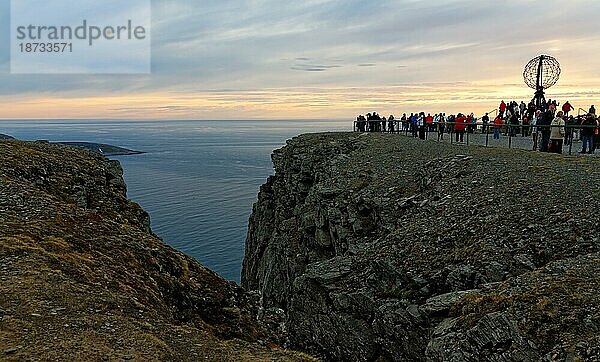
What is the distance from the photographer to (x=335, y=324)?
56.6ft

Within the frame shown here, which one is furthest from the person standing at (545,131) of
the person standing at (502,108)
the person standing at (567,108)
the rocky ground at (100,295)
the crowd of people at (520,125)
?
the rocky ground at (100,295)

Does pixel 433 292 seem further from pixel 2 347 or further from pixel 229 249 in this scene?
pixel 229 249

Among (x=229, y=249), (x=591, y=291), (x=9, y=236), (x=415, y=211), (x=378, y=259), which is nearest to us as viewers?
(x=591, y=291)

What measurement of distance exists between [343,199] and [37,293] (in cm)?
1900

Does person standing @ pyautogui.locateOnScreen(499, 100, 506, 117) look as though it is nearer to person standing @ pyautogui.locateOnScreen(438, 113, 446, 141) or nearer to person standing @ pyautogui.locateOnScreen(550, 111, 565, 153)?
person standing @ pyautogui.locateOnScreen(438, 113, 446, 141)

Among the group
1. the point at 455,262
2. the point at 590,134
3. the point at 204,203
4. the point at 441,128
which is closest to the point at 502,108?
the point at 441,128

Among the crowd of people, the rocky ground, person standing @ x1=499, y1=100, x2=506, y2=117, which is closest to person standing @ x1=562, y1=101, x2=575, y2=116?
the crowd of people

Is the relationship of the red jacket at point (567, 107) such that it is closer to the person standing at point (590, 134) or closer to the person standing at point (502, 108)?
the person standing at point (502, 108)

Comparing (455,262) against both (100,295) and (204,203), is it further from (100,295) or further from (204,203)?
→ (204,203)

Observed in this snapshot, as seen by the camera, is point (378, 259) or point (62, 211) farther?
point (378, 259)

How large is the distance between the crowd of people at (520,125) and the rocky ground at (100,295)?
65.5 ft

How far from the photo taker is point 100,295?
437 inches

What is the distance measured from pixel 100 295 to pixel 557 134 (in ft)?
80.8

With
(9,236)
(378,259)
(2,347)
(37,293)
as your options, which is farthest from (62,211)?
(378,259)
